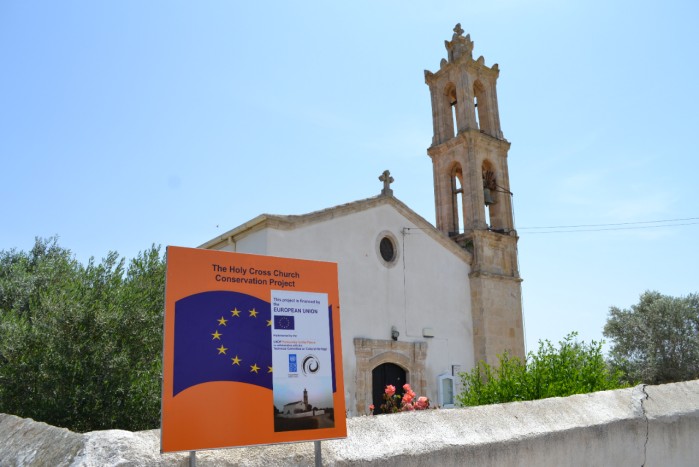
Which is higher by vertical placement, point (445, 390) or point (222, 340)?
point (222, 340)

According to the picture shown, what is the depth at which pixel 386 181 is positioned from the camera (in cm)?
1472

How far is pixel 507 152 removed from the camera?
17719 millimetres

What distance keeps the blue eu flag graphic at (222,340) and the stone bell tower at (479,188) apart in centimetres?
1317

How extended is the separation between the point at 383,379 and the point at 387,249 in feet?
10.3

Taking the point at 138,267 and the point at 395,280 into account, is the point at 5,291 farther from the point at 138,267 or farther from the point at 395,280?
the point at 395,280

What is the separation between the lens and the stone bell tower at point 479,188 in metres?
15.7

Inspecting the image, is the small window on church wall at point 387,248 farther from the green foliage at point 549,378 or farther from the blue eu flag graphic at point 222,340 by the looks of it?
the blue eu flag graphic at point 222,340

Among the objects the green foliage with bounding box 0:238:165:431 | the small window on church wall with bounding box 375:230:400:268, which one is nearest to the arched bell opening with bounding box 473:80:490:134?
the small window on church wall with bounding box 375:230:400:268

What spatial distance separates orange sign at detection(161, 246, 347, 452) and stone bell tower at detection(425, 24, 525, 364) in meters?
12.9

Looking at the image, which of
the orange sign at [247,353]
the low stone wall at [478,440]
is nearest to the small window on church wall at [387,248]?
the low stone wall at [478,440]

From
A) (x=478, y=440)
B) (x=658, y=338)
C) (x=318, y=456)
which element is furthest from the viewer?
(x=658, y=338)

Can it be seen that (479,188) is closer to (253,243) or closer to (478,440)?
(253,243)

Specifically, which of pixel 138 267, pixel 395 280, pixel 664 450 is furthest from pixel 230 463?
pixel 395 280

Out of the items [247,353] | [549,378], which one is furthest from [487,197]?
[247,353]
